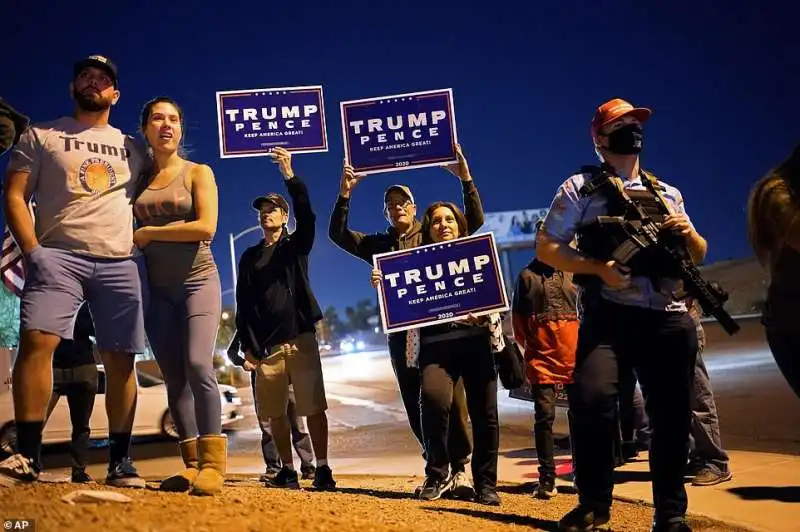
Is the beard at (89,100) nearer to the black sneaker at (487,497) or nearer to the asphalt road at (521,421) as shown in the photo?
the black sneaker at (487,497)

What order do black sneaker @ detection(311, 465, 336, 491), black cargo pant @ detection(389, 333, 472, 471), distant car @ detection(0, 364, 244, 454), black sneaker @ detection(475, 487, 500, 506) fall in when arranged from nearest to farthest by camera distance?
black sneaker @ detection(475, 487, 500, 506), black cargo pant @ detection(389, 333, 472, 471), black sneaker @ detection(311, 465, 336, 491), distant car @ detection(0, 364, 244, 454)

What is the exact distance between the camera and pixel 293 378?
5945mm

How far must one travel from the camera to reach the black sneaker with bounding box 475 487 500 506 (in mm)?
4977

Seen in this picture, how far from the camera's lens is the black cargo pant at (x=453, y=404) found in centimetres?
543

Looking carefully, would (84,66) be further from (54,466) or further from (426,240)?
(54,466)

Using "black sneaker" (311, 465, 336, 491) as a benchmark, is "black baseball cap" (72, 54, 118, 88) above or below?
above

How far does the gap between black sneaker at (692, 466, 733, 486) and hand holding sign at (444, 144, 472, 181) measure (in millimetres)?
2785

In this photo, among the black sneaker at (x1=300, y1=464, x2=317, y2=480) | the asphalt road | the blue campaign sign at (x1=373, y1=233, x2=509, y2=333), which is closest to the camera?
the blue campaign sign at (x1=373, y1=233, x2=509, y2=333)

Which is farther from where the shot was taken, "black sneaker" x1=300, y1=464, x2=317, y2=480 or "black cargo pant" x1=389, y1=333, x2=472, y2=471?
"black sneaker" x1=300, y1=464, x2=317, y2=480

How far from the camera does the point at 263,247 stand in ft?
20.9

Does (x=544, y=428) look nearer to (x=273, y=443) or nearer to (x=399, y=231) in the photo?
(x=399, y=231)

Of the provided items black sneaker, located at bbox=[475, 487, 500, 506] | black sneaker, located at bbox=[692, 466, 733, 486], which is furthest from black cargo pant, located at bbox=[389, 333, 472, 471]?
black sneaker, located at bbox=[692, 466, 733, 486]

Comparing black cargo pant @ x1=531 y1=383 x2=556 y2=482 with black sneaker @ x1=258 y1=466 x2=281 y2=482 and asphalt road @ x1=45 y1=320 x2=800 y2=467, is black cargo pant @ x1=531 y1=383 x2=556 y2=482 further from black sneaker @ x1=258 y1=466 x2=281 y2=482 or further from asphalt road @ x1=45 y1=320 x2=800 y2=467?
asphalt road @ x1=45 y1=320 x2=800 y2=467

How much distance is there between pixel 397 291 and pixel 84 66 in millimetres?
2589
